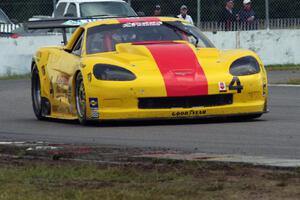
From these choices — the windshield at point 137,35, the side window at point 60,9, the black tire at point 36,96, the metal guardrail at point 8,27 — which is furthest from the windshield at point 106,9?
the windshield at point 137,35

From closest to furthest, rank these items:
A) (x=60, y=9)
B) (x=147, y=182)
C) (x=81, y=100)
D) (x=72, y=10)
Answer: (x=147, y=182)
(x=81, y=100)
(x=72, y=10)
(x=60, y=9)

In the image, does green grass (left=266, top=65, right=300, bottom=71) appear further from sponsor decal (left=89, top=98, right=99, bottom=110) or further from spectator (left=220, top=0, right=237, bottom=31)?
sponsor decal (left=89, top=98, right=99, bottom=110)

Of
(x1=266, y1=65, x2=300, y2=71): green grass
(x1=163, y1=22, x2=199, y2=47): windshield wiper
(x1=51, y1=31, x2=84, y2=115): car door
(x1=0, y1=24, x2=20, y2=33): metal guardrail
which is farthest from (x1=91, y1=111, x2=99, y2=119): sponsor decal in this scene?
(x1=0, y1=24, x2=20, y2=33): metal guardrail

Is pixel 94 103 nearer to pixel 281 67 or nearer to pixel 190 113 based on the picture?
pixel 190 113

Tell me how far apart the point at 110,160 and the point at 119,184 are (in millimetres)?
1264

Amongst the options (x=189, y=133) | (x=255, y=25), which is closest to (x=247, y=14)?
(x=255, y=25)

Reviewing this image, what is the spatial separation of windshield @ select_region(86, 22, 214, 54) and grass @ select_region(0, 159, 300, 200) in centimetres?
460

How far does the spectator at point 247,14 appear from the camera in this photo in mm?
26391

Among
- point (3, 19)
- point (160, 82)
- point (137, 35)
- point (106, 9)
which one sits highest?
point (106, 9)

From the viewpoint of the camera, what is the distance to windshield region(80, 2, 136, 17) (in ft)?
87.7

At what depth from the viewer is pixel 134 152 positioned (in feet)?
27.8

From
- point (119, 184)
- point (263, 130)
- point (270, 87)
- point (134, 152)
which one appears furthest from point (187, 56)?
point (270, 87)

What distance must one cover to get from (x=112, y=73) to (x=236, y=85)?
128 centimetres

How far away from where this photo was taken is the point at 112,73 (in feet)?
36.9
